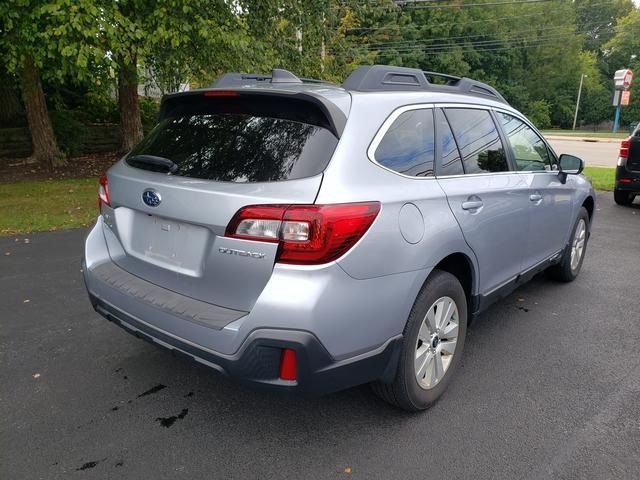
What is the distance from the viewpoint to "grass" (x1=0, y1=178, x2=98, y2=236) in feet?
23.2

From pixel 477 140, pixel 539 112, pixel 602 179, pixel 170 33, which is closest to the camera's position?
pixel 477 140

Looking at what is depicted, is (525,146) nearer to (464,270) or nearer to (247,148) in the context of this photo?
(464,270)

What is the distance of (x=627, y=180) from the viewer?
8992mm

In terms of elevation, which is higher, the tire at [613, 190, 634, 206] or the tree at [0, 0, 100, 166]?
the tree at [0, 0, 100, 166]

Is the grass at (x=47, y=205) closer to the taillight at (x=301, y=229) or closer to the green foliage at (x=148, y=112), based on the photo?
the green foliage at (x=148, y=112)

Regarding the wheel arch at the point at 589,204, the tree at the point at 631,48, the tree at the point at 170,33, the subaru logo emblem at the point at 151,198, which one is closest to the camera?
the subaru logo emblem at the point at 151,198

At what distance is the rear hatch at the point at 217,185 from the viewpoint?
2.25 metres

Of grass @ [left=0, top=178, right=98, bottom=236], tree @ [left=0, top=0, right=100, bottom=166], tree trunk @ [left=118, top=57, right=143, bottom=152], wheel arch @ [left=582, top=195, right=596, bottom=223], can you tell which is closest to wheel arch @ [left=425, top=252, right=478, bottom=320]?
wheel arch @ [left=582, top=195, right=596, bottom=223]

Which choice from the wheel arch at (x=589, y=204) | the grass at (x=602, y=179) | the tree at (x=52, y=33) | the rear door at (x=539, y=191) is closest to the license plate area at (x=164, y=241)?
→ the rear door at (x=539, y=191)

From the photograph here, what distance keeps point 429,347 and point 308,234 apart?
3.60ft

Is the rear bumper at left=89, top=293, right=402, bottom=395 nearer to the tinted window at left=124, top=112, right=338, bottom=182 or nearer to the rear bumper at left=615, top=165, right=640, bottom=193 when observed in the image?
the tinted window at left=124, top=112, right=338, bottom=182

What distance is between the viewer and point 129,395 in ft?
9.77

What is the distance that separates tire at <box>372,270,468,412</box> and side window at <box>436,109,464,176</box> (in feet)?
1.99

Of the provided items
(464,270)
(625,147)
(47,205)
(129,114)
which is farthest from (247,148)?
(129,114)
